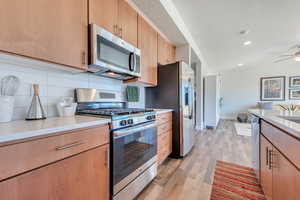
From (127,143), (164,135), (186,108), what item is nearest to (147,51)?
(186,108)

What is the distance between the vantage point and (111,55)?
143 centimetres

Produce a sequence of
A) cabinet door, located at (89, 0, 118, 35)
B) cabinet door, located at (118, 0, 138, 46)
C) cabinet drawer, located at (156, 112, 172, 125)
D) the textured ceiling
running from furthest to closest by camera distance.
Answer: the textured ceiling
cabinet drawer, located at (156, 112, 172, 125)
cabinet door, located at (118, 0, 138, 46)
cabinet door, located at (89, 0, 118, 35)

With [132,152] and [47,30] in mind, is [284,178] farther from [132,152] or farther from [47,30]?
[47,30]

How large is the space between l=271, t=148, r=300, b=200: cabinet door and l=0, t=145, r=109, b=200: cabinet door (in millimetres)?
1216

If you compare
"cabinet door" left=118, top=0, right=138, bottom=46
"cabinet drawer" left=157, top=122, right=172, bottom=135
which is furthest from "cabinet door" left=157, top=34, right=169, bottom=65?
"cabinet drawer" left=157, top=122, right=172, bottom=135

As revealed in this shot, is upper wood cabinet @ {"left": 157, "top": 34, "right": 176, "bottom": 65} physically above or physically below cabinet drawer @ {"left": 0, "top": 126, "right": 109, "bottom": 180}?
above

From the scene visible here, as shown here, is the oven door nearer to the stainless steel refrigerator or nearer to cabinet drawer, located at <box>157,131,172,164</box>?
cabinet drawer, located at <box>157,131,172,164</box>

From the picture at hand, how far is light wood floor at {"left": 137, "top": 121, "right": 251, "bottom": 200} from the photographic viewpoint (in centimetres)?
146

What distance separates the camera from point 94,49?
1232mm

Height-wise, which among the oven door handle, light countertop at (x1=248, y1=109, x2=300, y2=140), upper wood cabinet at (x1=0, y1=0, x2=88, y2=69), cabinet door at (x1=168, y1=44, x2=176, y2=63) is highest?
cabinet door at (x1=168, y1=44, x2=176, y2=63)

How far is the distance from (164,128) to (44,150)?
5.21ft

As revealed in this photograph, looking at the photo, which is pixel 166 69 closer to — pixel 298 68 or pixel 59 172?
pixel 59 172

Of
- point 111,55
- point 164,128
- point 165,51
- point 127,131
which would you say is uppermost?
point 165,51

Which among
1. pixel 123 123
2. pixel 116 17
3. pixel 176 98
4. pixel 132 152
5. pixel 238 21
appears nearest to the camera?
pixel 123 123
